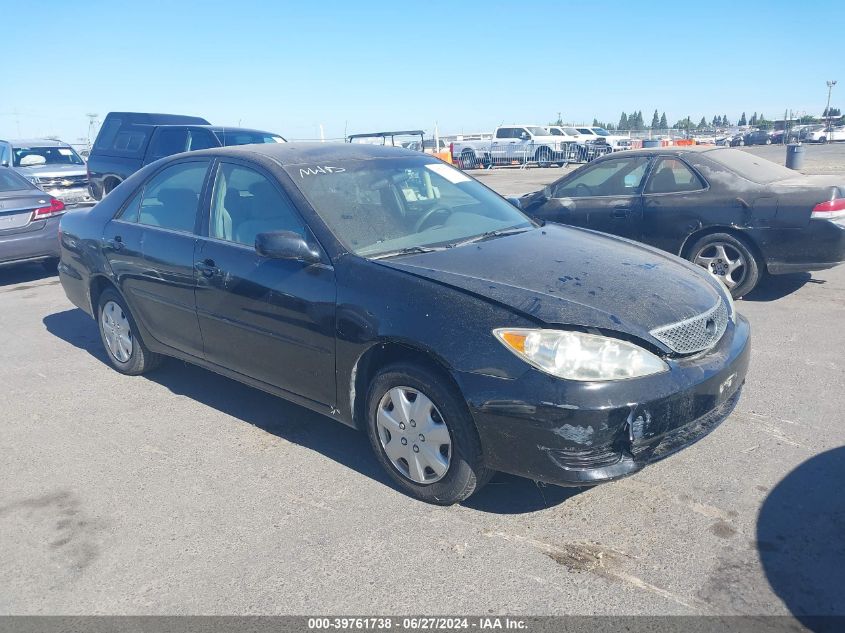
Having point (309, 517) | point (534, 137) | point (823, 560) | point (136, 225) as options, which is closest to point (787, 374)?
point (823, 560)

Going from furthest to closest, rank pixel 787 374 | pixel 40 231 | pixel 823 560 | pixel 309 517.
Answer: pixel 40 231
pixel 787 374
pixel 309 517
pixel 823 560

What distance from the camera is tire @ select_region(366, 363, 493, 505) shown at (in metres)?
3.22

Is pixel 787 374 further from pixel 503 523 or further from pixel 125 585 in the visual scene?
pixel 125 585

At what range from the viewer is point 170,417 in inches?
185

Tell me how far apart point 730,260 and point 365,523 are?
510cm

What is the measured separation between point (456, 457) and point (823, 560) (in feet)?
5.03

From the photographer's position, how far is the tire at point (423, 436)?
3.22m

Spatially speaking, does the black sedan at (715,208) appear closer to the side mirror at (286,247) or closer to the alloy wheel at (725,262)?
the alloy wheel at (725,262)

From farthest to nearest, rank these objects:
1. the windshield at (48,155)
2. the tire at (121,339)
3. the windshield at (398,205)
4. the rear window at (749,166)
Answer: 1. the windshield at (48,155)
2. the rear window at (749,166)
3. the tire at (121,339)
4. the windshield at (398,205)

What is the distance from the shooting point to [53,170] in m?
14.1

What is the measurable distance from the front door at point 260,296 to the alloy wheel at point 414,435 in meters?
0.40

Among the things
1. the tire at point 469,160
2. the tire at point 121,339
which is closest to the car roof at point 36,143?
the tire at point 121,339

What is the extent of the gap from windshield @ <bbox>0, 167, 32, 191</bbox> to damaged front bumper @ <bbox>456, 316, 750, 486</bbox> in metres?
8.41

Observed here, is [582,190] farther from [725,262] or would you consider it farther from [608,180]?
[725,262]
